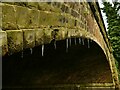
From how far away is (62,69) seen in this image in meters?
7.69

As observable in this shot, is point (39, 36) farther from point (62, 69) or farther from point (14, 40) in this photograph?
point (62, 69)

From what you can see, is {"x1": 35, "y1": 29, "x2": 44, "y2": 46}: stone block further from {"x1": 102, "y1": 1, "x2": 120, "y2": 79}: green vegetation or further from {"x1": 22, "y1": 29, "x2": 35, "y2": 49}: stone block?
{"x1": 102, "y1": 1, "x2": 120, "y2": 79}: green vegetation

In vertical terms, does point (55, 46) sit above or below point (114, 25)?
below

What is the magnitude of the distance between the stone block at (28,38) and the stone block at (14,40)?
6 cm

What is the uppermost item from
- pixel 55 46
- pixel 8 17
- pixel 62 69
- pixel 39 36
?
pixel 8 17

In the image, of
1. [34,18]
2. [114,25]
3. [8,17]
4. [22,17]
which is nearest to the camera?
[8,17]

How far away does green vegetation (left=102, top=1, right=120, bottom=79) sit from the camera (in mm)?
15024

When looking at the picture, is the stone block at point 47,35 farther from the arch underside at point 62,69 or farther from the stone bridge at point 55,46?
the arch underside at point 62,69

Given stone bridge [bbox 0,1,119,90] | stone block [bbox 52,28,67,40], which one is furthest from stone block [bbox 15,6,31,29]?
stone block [bbox 52,28,67,40]

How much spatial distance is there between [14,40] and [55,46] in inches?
110

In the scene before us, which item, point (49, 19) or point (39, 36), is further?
point (49, 19)

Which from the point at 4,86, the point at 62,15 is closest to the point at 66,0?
the point at 62,15

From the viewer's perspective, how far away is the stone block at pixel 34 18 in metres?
2.15

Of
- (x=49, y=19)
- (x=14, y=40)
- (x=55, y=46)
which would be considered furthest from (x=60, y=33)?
(x=55, y=46)
